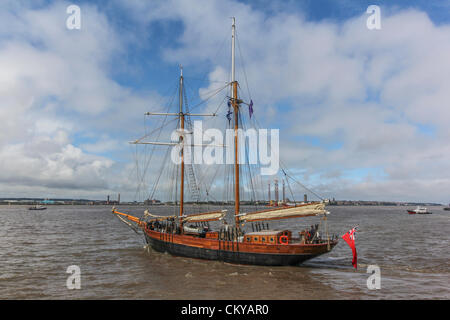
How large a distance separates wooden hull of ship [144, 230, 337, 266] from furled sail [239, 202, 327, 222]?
2.88 m

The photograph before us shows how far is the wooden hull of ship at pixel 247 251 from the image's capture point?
24.2 metres

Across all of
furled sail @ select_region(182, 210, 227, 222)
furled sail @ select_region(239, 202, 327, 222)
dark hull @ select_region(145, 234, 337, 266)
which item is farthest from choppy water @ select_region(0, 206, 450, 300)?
furled sail @ select_region(182, 210, 227, 222)

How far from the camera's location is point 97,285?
810 inches

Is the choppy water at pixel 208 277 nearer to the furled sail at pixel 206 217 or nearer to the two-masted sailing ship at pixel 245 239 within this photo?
the two-masted sailing ship at pixel 245 239

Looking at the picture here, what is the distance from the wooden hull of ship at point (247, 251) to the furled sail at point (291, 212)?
9.45 feet

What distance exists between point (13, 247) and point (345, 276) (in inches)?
1543

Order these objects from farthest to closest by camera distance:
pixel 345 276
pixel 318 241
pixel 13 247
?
pixel 13 247, pixel 318 241, pixel 345 276

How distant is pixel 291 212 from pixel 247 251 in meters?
5.46

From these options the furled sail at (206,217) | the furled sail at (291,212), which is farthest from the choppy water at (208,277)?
the furled sail at (206,217)

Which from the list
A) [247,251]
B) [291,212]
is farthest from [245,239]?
[291,212]

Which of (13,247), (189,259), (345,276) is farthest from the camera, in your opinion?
(13,247)
